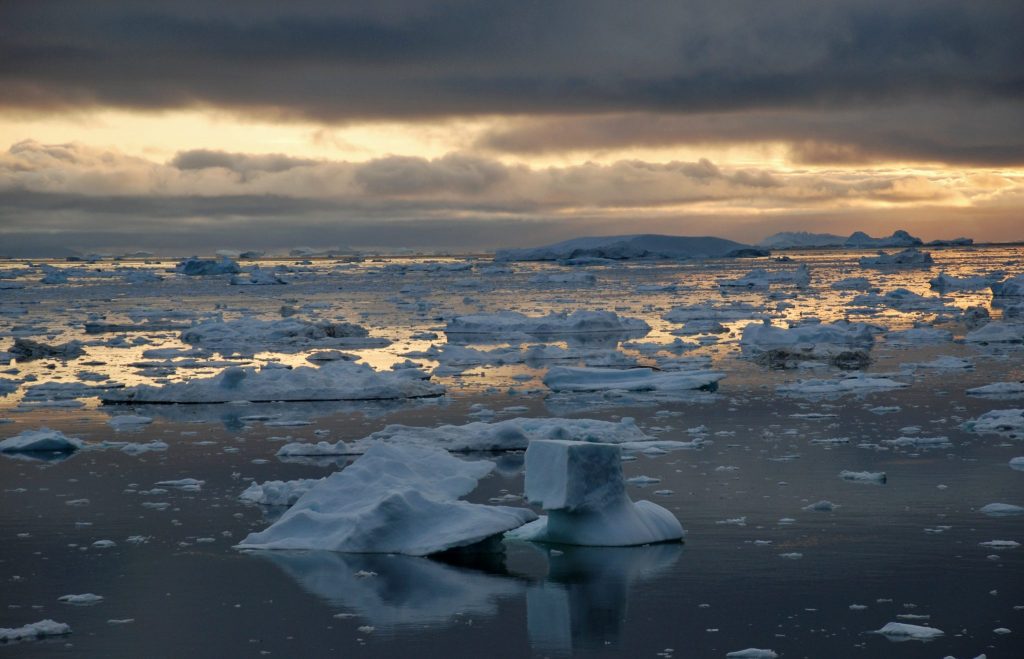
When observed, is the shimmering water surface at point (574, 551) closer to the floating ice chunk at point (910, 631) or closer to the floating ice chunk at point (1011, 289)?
the floating ice chunk at point (910, 631)

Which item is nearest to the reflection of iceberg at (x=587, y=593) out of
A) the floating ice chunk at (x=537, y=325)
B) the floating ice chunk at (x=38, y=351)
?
the floating ice chunk at (x=38, y=351)

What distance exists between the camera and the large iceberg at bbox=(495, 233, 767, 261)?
87.8 meters

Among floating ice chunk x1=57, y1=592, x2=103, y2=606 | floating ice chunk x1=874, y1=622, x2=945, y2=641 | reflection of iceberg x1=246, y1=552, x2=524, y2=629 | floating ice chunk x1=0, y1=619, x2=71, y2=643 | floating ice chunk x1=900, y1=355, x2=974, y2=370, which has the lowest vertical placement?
reflection of iceberg x1=246, y1=552, x2=524, y2=629

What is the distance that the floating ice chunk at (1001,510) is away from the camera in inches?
295

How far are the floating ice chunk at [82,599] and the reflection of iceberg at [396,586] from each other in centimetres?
100

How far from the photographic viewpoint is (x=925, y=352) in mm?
17609

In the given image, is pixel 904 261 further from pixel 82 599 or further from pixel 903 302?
pixel 82 599

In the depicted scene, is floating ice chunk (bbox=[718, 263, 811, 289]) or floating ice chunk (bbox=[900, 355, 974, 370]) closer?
floating ice chunk (bbox=[900, 355, 974, 370])

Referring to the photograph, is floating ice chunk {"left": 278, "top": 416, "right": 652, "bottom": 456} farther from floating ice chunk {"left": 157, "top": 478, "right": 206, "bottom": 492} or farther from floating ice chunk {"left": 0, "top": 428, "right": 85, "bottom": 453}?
floating ice chunk {"left": 0, "top": 428, "right": 85, "bottom": 453}

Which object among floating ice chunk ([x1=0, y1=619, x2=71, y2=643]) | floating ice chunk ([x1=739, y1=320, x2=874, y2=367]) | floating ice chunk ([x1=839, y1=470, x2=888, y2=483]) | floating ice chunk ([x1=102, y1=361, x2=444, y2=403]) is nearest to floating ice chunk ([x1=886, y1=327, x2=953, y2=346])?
floating ice chunk ([x1=739, y1=320, x2=874, y2=367])

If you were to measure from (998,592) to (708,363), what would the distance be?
10504mm

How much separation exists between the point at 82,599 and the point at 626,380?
889 centimetres

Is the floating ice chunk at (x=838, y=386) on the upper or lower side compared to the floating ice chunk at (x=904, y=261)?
lower

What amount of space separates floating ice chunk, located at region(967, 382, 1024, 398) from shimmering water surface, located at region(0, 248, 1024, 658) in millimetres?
196
